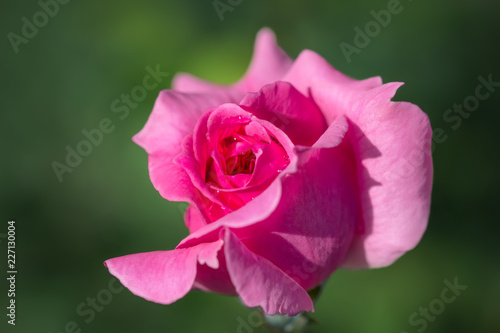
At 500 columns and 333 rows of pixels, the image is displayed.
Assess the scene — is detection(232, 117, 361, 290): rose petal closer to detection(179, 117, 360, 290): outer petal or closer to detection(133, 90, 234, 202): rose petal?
detection(179, 117, 360, 290): outer petal

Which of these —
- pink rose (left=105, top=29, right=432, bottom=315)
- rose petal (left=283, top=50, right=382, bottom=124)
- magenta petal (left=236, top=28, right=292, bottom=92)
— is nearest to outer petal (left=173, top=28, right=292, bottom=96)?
magenta petal (left=236, top=28, right=292, bottom=92)

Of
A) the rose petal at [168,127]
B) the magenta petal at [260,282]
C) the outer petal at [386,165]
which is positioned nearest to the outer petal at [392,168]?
the outer petal at [386,165]

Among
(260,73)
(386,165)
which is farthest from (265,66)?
(386,165)

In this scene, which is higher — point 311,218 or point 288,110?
point 288,110

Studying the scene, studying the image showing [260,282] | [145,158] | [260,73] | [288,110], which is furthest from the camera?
[145,158]

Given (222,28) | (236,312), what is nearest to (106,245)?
(236,312)

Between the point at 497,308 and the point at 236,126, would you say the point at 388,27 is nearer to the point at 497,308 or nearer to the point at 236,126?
the point at 497,308

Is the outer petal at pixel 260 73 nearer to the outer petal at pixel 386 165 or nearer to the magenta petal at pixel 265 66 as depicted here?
the magenta petal at pixel 265 66

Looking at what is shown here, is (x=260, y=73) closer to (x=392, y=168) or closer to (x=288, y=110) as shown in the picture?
(x=288, y=110)
